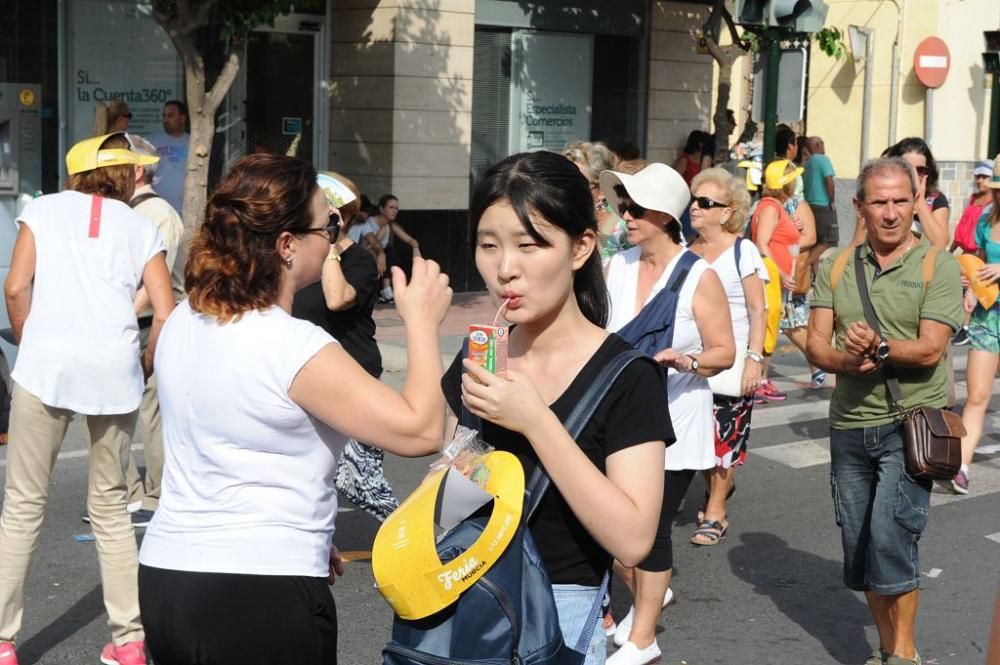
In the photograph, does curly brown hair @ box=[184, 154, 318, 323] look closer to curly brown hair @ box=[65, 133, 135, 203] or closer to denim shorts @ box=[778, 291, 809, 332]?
curly brown hair @ box=[65, 133, 135, 203]

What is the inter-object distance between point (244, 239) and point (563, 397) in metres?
0.78

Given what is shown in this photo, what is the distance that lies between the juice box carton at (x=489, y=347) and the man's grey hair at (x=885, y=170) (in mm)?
2591

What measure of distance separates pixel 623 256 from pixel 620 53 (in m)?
12.5

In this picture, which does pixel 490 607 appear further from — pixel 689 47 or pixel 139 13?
pixel 689 47

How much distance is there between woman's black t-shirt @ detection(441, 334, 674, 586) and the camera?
2764mm

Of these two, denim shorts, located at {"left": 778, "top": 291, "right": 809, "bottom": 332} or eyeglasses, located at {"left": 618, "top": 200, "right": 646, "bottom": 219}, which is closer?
eyeglasses, located at {"left": 618, "top": 200, "right": 646, "bottom": 219}

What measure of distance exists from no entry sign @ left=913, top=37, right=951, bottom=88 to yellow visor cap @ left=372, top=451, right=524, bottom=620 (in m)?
22.1

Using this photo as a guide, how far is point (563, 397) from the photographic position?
283 centimetres

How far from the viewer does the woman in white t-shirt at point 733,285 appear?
260 inches

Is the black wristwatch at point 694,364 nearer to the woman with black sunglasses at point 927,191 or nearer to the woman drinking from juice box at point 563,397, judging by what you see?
the woman drinking from juice box at point 563,397

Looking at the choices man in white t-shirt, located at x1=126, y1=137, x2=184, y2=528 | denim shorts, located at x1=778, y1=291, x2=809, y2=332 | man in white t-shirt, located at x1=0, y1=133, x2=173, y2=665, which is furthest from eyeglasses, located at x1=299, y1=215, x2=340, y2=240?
denim shorts, located at x1=778, y1=291, x2=809, y2=332

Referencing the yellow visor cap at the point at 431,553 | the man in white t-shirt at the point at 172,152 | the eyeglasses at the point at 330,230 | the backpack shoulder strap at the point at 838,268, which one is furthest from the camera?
the man in white t-shirt at the point at 172,152

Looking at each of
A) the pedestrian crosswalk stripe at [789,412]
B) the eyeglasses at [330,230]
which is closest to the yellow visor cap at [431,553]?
the eyeglasses at [330,230]

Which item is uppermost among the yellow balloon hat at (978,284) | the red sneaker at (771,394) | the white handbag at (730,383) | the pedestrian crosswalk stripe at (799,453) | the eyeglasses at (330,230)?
the eyeglasses at (330,230)
